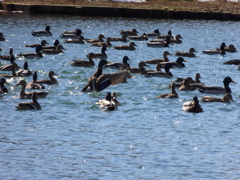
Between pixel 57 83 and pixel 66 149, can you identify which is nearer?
pixel 66 149

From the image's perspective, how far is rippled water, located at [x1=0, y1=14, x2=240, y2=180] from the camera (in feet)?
49.3

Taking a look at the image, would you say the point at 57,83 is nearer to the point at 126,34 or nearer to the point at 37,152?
the point at 37,152

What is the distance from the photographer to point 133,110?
70.9 ft

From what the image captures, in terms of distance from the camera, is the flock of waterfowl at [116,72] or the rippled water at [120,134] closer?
the rippled water at [120,134]

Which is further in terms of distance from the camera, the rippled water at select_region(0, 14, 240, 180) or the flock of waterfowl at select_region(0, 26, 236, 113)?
the flock of waterfowl at select_region(0, 26, 236, 113)

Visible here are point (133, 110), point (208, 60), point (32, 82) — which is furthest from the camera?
point (208, 60)

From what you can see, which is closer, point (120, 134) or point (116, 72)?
point (120, 134)

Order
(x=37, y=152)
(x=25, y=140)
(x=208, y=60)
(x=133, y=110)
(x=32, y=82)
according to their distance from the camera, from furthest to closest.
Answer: (x=208, y=60) < (x=32, y=82) < (x=133, y=110) < (x=25, y=140) < (x=37, y=152)

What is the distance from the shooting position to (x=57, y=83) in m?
26.2

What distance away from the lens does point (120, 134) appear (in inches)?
719

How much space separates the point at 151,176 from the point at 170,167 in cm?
78

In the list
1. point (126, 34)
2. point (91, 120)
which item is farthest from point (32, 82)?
point (126, 34)

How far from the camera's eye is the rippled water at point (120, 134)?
49.3ft

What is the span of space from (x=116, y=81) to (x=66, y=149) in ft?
21.1
